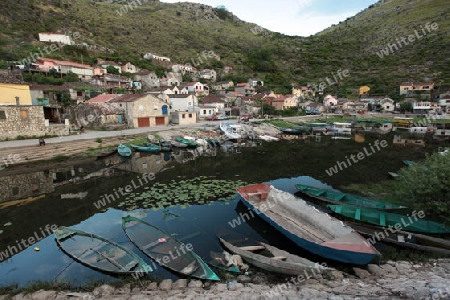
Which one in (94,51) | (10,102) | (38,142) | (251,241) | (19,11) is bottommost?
(251,241)

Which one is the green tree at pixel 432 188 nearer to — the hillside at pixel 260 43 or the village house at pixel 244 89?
the village house at pixel 244 89

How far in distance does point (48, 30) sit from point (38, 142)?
227ft

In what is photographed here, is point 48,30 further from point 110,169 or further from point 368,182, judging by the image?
point 368,182

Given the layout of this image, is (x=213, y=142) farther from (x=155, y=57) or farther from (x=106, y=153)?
(x=155, y=57)

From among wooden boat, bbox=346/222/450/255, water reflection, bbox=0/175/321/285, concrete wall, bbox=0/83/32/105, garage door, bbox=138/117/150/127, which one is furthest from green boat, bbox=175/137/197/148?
wooden boat, bbox=346/222/450/255

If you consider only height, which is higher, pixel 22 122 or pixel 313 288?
pixel 22 122

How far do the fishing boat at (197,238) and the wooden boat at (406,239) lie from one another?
607cm

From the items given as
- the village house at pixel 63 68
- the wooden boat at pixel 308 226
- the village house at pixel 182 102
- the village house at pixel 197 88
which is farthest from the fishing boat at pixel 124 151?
the village house at pixel 197 88

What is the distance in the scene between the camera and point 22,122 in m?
25.2

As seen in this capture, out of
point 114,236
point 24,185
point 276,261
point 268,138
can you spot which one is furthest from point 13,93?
point 276,261

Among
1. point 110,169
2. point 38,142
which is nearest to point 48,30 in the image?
point 38,142

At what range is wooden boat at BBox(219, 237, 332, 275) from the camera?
797cm

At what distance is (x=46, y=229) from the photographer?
11.8 meters

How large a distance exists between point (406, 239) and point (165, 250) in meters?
9.50
